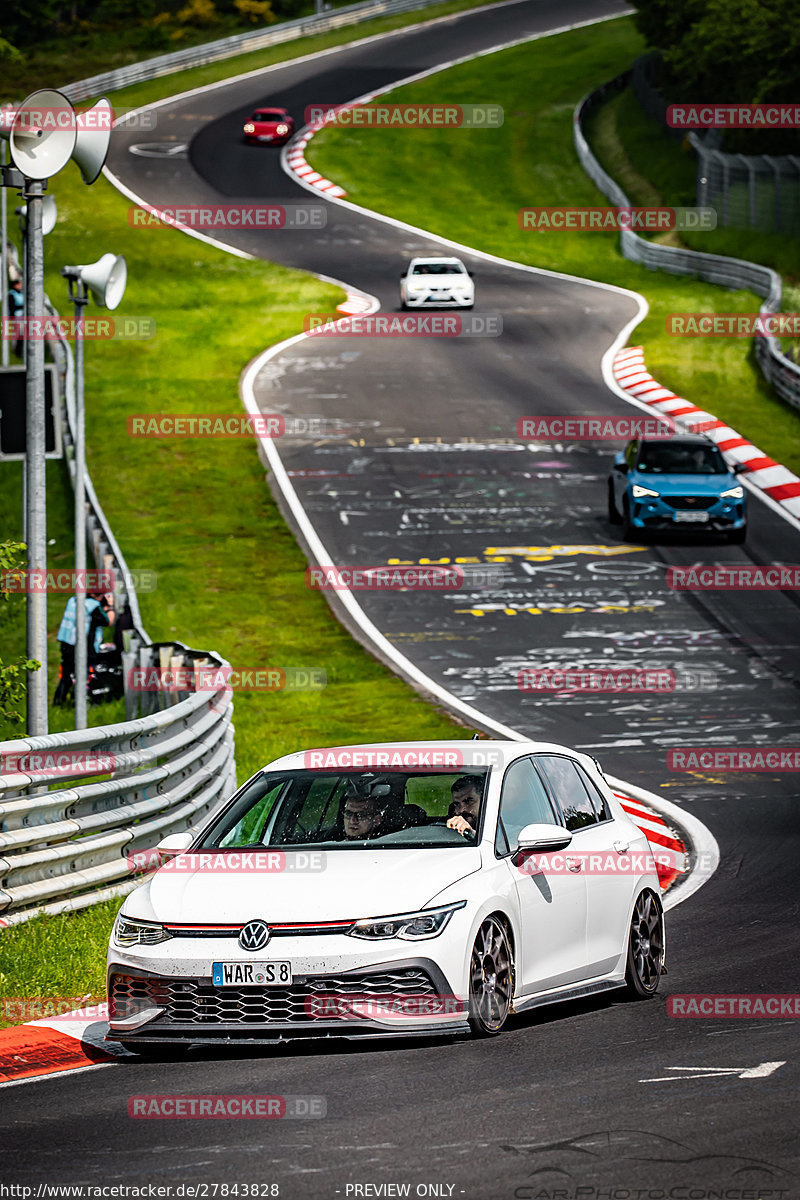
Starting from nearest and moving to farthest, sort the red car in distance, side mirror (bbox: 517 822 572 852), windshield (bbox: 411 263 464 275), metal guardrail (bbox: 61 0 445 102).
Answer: side mirror (bbox: 517 822 572 852)
windshield (bbox: 411 263 464 275)
the red car in distance
metal guardrail (bbox: 61 0 445 102)

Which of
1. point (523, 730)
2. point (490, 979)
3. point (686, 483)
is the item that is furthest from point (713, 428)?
point (490, 979)

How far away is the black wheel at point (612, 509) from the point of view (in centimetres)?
3068

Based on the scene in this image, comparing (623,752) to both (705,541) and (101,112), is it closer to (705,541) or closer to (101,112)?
(101,112)

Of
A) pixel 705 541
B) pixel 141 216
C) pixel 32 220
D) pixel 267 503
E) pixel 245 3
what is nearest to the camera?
pixel 32 220

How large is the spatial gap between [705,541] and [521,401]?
10.1 meters

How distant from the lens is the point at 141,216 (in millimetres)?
57375

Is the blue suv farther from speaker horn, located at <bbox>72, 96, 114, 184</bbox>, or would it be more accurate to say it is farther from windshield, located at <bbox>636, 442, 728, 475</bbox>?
speaker horn, located at <bbox>72, 96, 114, 184</bbox>

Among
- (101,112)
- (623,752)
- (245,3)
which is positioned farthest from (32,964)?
(245,3)

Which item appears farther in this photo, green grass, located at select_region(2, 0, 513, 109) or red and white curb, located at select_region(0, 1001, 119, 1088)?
green grass, located at select_region(2, 0, 513, 109)

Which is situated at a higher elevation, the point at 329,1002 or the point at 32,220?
the point at 32,220

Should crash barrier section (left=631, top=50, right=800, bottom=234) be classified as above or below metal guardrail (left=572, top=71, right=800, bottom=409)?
above

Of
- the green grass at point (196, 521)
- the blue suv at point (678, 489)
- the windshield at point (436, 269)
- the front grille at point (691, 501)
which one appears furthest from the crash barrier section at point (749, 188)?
the front grille at point (691, 501)

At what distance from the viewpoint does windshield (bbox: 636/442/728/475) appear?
1177 inches

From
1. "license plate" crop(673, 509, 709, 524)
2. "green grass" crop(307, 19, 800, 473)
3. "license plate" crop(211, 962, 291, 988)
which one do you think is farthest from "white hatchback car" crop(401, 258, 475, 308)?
"license plate" crop(211, 962, 291, 988)
